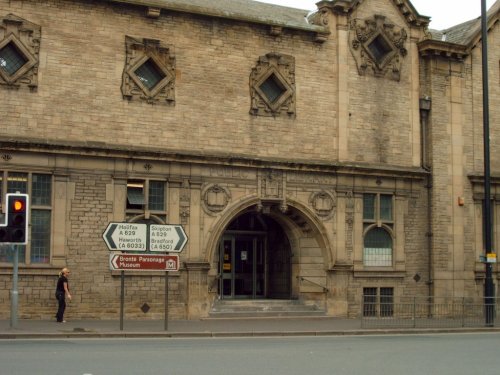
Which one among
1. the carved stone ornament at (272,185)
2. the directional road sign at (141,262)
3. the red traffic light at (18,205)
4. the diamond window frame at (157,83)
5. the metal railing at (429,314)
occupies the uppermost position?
the diamond window frame at (157,83)

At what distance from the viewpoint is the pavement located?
22281 millimetres

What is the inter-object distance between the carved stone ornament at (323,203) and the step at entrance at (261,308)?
3284 mm

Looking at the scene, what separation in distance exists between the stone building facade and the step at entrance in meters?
0.37

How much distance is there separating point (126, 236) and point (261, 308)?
7785 millimetres

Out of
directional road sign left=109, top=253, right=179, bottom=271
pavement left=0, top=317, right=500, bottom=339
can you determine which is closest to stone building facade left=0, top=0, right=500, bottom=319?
pavement left=0, top=317, right=500, bottom=339

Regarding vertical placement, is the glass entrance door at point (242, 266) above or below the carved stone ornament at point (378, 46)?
below

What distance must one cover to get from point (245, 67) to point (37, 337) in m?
13.2

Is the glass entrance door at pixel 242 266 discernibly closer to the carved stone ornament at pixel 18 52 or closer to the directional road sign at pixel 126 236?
the directional road sign at pixel 126 236

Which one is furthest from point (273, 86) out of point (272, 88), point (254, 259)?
point (254, 259)

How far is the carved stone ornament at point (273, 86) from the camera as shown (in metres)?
31.0

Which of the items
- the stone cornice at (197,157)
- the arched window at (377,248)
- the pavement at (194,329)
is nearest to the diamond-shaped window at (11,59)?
the stone cornice at (197,157)

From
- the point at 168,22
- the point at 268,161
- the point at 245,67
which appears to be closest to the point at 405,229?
the point at 268,161

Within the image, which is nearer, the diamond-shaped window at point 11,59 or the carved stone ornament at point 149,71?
the diamond-shaped window at point 11,59

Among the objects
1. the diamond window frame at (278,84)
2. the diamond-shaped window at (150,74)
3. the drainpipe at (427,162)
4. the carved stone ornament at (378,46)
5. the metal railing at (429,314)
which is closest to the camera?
the metal railing at (429,314)
